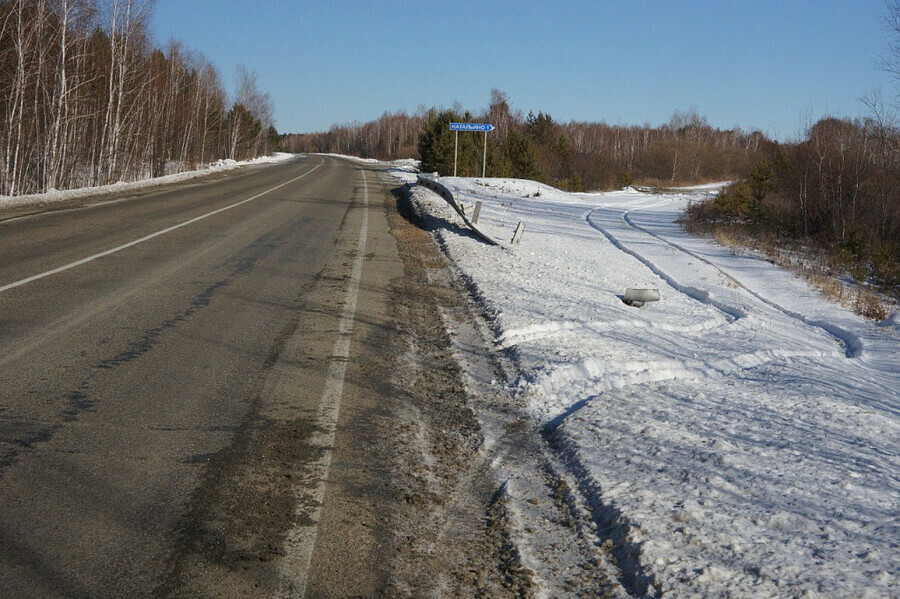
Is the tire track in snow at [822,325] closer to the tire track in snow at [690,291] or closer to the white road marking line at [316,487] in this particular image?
the tire track in snow at [690,291]

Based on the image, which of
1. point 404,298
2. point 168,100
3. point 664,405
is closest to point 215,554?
point 664,405

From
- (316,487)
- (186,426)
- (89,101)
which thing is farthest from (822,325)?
(89,101)

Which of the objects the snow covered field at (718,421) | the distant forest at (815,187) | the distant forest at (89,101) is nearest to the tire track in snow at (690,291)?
the snow covered field at (718,421)

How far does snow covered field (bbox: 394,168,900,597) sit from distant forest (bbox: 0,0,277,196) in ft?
68.9

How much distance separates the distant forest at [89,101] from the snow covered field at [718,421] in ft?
68.9

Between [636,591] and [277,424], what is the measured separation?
Answer: 2.46 metres

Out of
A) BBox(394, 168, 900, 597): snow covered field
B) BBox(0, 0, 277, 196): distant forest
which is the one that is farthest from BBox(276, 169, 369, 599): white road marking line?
BBox(0, 0, 277, 196): distant forest

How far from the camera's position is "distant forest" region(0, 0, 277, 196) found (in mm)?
24609

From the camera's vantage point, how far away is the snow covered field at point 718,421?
3.16 m

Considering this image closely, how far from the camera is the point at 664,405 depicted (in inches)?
206

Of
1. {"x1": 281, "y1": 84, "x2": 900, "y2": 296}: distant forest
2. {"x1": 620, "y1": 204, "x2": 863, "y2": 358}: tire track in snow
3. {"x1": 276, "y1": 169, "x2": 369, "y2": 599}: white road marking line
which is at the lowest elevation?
{"x1": 276, "y1": 169, "x2": 369, "y2": 599}: white road marking line

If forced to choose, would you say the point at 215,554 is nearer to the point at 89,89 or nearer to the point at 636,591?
the point at 636,591

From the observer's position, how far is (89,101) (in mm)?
36406

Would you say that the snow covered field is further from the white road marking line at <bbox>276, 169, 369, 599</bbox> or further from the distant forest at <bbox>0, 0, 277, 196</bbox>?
the distant forest at <bbox>0, 0, 277, 196</bbox>
